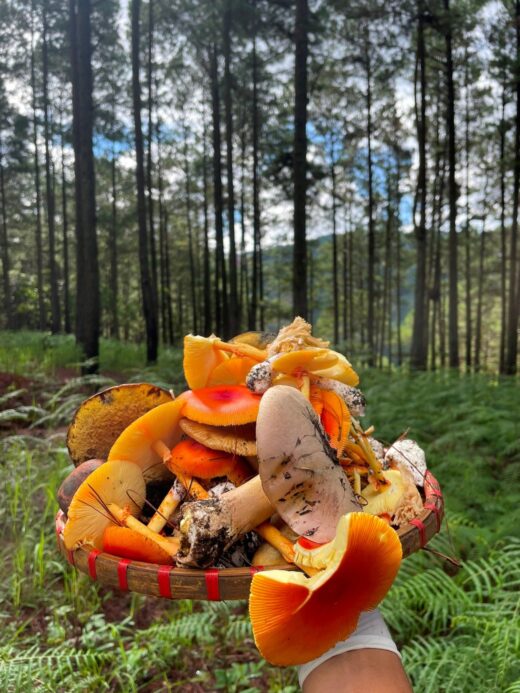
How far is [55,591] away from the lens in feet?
9.79

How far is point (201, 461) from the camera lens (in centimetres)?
110

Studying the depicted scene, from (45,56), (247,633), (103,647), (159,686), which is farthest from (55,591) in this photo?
(45,56)

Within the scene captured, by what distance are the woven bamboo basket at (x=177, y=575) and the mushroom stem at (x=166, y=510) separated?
0.10m

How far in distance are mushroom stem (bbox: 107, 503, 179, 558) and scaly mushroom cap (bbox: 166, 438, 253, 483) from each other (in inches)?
5.3

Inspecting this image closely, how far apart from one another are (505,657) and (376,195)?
71.8 feet

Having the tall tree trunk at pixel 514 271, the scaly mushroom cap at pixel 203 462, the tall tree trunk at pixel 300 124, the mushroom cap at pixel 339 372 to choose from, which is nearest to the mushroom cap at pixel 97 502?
the scaly mushroom cap at pixel 203 462

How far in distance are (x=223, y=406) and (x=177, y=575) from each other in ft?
1.18

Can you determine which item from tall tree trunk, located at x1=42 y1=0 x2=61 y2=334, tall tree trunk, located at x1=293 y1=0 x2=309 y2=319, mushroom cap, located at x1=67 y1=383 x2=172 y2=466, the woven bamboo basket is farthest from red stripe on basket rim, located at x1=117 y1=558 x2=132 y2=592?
tall tree trunk, located at x1=42 y1=0 x2=61 y2=334

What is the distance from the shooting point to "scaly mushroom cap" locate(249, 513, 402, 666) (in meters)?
0.77

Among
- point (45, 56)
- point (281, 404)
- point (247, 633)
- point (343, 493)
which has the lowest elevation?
point (247, 633)

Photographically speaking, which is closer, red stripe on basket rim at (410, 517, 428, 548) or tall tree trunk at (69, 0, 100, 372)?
red stripe on basket rim at (410, 517, 428, 548)

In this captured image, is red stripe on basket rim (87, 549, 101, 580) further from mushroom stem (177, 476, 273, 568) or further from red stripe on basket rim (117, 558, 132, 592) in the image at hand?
mushroom stem (177, 476, 273, 568)

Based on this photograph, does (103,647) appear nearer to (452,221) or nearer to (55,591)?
(55,591)

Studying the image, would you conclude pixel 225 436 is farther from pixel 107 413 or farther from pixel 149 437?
pixel 107 413
